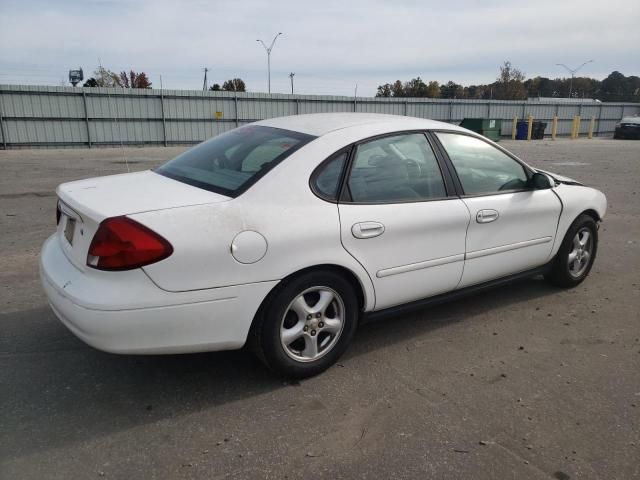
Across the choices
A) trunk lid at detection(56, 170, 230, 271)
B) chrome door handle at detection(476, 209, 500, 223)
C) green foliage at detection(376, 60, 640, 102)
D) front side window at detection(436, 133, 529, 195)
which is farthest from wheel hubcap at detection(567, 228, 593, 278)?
green foliage at detection(376, 60, 640, 102)

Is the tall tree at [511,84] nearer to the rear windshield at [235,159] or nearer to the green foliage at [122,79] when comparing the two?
the green foliage at [122,79]

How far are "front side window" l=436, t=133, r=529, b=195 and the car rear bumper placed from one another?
1.76m

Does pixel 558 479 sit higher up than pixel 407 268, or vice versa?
pixel 407 268

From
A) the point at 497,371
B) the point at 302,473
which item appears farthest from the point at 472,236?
the point at 302,473

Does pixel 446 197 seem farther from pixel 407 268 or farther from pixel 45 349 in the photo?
pixel 45 349

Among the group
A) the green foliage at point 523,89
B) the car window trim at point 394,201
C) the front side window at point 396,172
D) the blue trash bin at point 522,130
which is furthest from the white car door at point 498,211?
the green foliage at point 523,89

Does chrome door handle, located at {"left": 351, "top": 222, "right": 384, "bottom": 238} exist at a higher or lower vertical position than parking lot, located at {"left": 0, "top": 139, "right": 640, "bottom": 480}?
higher

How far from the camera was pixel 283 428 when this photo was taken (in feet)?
8.88

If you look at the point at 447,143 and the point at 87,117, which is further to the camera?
the point at 87,117

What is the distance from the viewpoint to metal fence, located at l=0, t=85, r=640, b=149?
72.2 feet

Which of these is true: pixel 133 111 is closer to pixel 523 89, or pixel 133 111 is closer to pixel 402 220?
pixel 402 220

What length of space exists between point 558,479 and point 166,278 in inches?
79.3

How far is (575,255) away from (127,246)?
12.5 feet

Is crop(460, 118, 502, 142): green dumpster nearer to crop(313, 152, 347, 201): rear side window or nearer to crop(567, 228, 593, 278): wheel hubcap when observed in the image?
crop(567, 228, 593, 278): wheel hubcap
